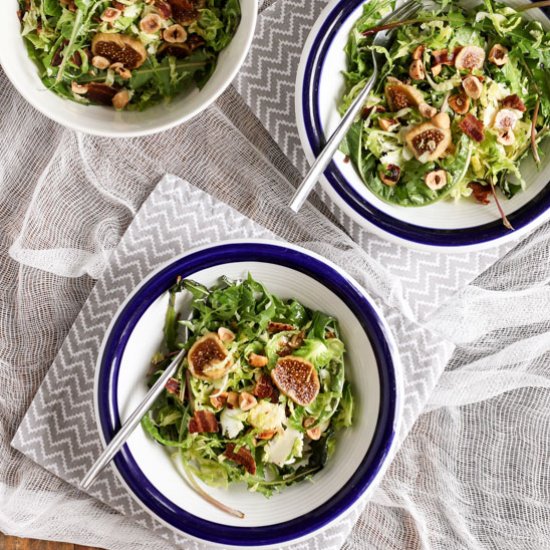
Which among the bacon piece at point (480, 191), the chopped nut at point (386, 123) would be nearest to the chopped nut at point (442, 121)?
the chopped nut at point (386, 123)

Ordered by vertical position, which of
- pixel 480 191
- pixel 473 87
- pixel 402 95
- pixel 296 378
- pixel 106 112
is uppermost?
pixel 473 87

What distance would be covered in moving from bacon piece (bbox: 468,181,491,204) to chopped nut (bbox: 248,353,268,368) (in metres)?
0.84

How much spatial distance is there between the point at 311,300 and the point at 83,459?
3.11ft

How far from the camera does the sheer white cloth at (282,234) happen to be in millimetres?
2533

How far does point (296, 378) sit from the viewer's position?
6.99 feet

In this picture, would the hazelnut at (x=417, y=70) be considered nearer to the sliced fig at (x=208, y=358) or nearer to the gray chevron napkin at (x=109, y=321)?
the gray chevron napkin at (x=109, y=321)

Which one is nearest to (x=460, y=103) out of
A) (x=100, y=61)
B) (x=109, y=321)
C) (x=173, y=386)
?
(x=100, y=61)

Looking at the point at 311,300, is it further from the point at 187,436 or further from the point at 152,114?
the point at 152,114

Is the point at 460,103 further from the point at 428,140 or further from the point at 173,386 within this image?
the point at 173,386

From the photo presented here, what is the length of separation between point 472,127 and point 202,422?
47.2 inches

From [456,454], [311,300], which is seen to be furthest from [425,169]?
[456,454]

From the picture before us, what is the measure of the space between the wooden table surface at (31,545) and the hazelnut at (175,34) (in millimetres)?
1693

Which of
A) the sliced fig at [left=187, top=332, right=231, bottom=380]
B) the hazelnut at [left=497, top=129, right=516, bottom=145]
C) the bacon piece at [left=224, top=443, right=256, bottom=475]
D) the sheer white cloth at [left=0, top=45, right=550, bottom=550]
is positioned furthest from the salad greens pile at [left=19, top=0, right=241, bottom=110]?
the bacon piece at [left=224, top=443, right=256, bottom=475]

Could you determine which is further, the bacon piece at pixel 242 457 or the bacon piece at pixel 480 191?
the bacon piece at pixel 480 191
